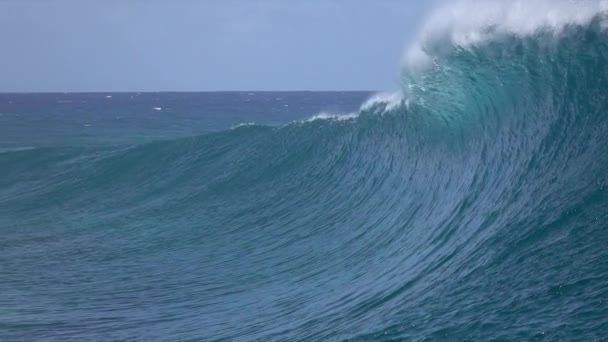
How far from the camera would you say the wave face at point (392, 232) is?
6.54 meters

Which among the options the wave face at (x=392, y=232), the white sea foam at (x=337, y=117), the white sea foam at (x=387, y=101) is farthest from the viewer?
the white sea foam at (x=337, y=117)

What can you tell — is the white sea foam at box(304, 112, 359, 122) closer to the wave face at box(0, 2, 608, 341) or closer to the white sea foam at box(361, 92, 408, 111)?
the wave face at box(0, 2, 608, 341)

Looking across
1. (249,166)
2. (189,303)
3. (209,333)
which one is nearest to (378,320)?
(209,333)

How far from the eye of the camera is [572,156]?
26.2ft

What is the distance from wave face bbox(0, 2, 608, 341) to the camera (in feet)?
21.4

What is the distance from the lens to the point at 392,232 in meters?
10.2

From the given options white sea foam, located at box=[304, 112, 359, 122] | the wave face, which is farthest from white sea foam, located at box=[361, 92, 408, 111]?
white sea foam, located at box=[304, 112, 359, 122]

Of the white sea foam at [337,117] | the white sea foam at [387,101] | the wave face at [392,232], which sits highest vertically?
the white sea foam at [387,101]

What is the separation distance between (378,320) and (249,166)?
1141cm

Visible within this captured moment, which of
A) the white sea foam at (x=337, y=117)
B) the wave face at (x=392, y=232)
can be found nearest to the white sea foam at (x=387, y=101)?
the wave face at (x=392, y=232)

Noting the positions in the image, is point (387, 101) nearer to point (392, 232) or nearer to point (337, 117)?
point (337, 117)

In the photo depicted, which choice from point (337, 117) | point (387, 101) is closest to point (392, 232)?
point (387, 101)

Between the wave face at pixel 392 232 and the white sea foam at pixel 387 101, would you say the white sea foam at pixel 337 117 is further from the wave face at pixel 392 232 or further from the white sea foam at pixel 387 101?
the white sea foam at pixel 387 101

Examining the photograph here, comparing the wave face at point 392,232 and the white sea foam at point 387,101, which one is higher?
the white sea foam at point 387,101
